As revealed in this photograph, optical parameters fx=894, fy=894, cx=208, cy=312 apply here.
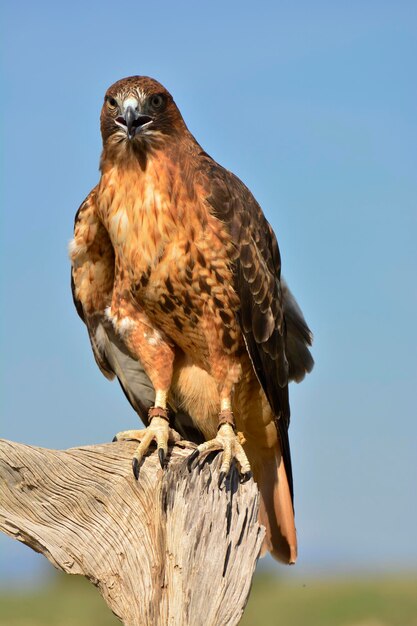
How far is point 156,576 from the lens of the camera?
412 centimetres

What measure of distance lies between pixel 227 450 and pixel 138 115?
72.6 inches

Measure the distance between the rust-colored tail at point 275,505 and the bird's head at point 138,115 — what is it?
210 cm

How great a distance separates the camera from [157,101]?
4895mm

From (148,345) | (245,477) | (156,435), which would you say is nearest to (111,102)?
(148,345)

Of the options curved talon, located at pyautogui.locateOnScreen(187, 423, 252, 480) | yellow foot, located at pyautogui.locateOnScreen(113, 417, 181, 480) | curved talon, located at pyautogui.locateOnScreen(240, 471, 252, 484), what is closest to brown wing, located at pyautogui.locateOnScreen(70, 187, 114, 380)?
yellow foot, located at pyautogui.locateOnScreen(113, 417, 181, 480)

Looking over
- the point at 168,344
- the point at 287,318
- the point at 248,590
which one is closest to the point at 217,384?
the point at 168,344

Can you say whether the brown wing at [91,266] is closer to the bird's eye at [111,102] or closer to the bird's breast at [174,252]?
the bird's breast at [174,252]

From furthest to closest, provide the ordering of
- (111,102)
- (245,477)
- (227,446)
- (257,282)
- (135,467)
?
(257,282) < (111,102) < (227,446) < (245,477) < (135,467)

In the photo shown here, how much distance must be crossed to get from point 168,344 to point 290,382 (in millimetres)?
902

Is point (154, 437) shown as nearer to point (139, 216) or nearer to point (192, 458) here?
point (192, 458)

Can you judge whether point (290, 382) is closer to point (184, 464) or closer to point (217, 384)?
point (217, 384)

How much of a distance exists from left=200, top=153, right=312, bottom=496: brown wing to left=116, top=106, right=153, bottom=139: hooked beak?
43 centimetres

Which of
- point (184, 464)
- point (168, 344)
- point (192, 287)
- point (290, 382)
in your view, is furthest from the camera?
point (290, 382)

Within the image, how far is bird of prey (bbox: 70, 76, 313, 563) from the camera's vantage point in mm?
4910
